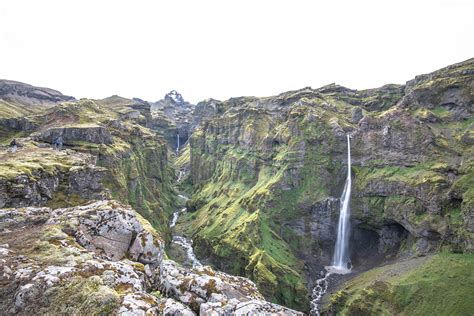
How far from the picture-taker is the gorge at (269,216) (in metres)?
19.3

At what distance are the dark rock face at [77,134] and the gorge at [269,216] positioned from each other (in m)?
0.40

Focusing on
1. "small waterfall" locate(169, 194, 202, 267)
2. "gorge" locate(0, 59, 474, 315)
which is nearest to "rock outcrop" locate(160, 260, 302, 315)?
"gorge" locate(0, 59, 474, 315)

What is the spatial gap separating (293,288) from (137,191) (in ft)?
241

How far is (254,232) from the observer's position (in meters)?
120

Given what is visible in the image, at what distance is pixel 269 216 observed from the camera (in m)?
131

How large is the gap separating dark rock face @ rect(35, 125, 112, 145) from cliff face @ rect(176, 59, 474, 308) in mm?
59976

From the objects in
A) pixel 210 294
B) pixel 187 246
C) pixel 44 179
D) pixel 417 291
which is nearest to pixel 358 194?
pixel 417 291

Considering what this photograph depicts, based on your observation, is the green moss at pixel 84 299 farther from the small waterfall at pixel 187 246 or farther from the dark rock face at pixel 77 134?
the small waterfall at pixel 187 246

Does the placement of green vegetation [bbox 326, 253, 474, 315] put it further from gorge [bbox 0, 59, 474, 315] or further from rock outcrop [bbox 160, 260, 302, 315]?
rock outcrop [bbox 160, 260, 302, 315]

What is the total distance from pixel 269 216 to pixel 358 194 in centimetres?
3818

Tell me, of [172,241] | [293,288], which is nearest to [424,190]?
[293,288]

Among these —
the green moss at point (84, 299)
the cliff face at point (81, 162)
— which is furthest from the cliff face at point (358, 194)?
the green moss at point (84, 299)

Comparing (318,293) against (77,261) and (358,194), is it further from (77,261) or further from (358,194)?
(77,261)

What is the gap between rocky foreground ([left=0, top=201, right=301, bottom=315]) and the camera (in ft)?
51.7
